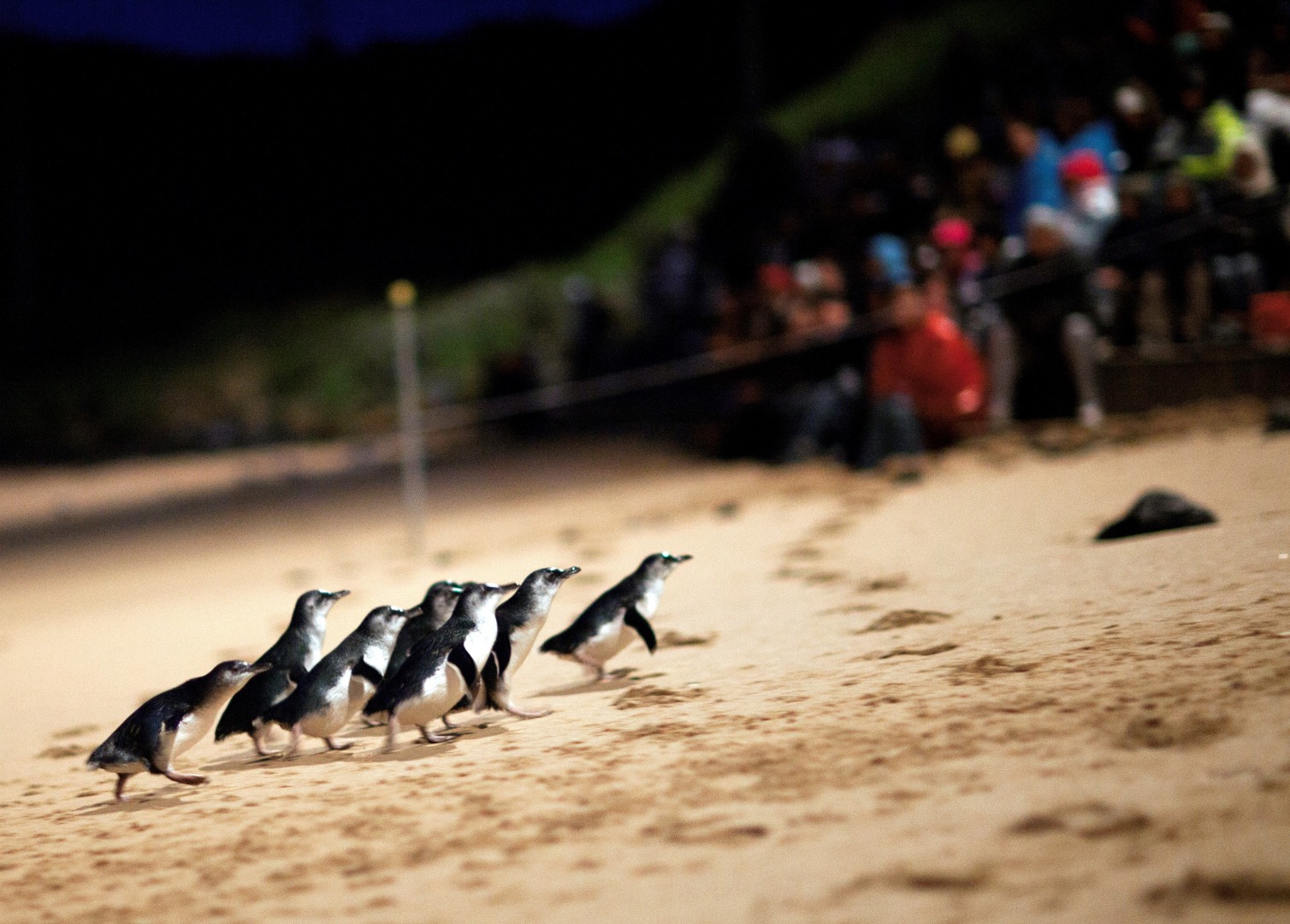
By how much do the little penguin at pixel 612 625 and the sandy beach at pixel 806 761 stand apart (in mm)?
158

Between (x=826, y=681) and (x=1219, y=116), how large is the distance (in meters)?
7.99

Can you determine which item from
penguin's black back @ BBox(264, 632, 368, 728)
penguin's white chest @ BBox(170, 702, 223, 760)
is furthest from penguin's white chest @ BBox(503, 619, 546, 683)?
penguin's white chest @ BBox(170, 702, 223, 760)

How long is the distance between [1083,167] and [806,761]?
889 cm

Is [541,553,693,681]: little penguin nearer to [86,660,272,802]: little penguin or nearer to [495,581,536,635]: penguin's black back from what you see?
[495,581,536,635]: penguin's black back

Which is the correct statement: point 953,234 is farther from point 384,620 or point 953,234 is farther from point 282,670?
point 282,670

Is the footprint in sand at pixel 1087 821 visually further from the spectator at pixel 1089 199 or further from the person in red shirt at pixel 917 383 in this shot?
the spectator at pixel 1089 199

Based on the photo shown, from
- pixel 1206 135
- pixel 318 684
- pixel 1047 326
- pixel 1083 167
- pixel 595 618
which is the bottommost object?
pixel 318 684

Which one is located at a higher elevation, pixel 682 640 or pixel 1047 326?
Answer: pixel 1047 326

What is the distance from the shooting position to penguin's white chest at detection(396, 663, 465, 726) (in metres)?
4.65

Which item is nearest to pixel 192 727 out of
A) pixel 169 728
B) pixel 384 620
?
pixel 169 728

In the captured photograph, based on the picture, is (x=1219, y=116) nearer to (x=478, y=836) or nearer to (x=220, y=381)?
(x=478, y=836)

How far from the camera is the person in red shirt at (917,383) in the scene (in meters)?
11.1

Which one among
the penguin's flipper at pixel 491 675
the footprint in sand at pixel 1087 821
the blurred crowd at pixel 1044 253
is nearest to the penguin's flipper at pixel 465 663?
the penguin's flipper at pixel 491 675

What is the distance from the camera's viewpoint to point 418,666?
4.73 m
